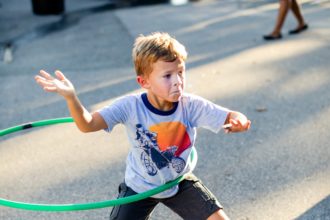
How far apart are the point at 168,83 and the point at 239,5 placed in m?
9.96

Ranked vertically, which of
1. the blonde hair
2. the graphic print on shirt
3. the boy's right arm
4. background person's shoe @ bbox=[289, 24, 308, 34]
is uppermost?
the blonde hair

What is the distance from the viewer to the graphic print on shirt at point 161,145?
8.96 ft

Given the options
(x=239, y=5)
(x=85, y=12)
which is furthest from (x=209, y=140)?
(x=85, y=12)

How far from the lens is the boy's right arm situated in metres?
2.44

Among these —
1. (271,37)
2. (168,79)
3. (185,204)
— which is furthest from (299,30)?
(168,79)

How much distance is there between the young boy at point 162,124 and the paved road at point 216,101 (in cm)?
75

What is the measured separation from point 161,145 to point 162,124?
0.34 feet

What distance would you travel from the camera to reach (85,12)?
1321cm

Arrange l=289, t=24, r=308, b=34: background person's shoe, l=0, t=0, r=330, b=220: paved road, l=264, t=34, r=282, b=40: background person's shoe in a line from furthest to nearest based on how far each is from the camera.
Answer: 1. l=289, t=24, r=308, b=34: background person's shoe
2. l=264, t=34, r=282, b=40: background person's shoe
3. l=0, t=0, r=330, b=220: paved road

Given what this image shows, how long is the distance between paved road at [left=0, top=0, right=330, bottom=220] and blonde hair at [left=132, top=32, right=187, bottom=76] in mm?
1235

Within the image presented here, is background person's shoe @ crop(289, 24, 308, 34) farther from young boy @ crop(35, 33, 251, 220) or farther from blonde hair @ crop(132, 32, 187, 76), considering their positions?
blonde hair @ crop(132, 32, 187, 76)

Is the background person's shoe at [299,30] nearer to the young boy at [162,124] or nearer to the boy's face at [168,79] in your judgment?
the young boy at [162,124]

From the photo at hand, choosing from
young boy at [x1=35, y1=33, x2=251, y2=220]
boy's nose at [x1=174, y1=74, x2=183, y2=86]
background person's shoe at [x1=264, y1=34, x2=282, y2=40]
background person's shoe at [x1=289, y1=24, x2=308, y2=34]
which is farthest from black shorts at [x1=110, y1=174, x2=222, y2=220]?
background person's shoe at [x1=289, y1=24, x2=308, y2=34]

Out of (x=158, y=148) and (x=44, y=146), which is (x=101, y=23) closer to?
(x=44, y=146)
